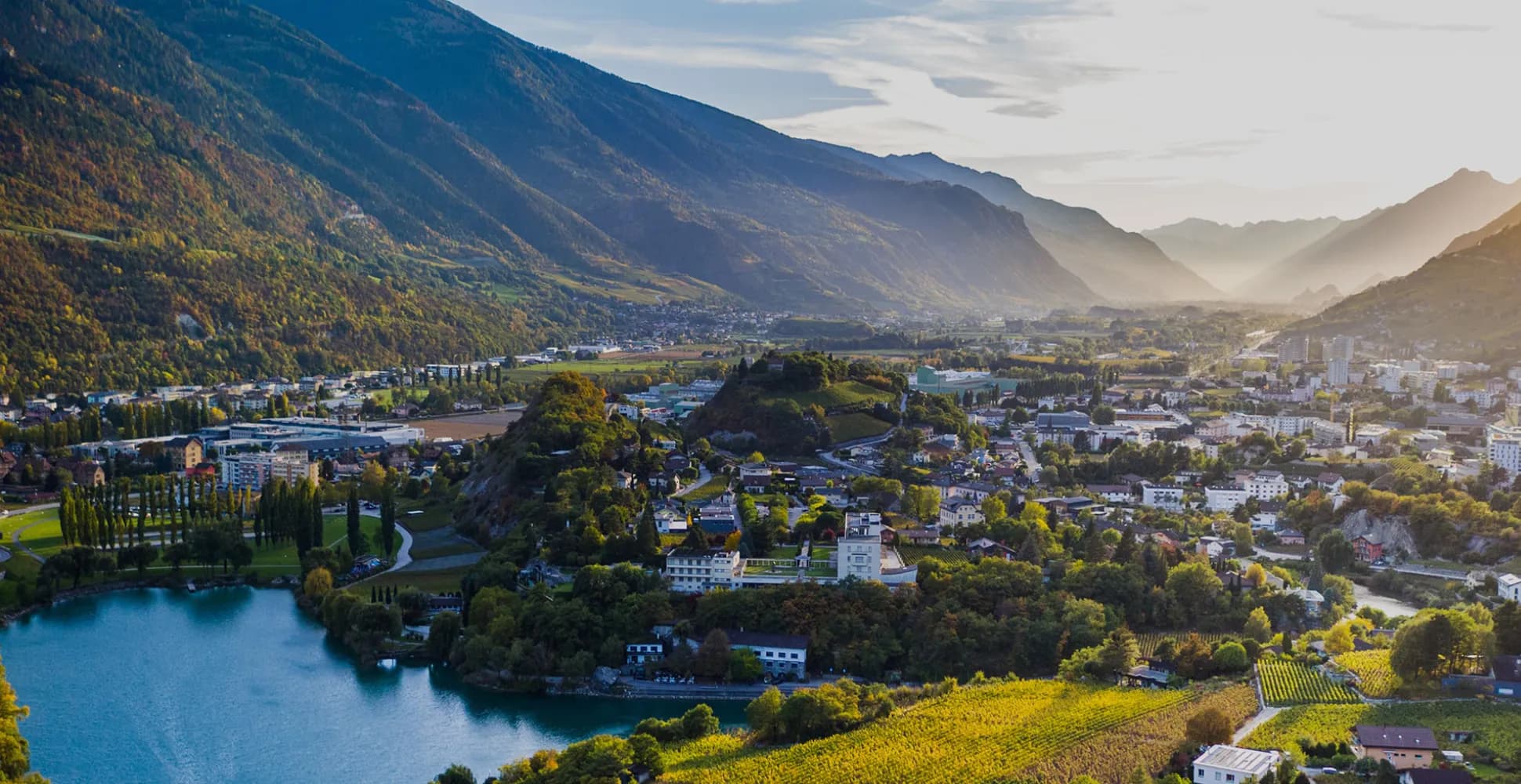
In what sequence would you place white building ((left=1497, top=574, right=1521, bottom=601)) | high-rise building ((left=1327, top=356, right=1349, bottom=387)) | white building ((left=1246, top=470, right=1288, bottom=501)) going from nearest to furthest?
white building ((left=1497, top=574, right=1521, bottom=601))
white building ((left=1246, top=470, right=1288, bottom=501))
high-rise building ((left=1327, top=356, right=1349, bottom=387))

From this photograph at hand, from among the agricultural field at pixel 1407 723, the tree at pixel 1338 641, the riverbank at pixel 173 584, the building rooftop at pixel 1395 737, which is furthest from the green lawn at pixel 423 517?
the building rooftop at pixel 1395 737

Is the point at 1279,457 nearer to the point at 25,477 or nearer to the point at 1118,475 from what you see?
the point at 1118,475

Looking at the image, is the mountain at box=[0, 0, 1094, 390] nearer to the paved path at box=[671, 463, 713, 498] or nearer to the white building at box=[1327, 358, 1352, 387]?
the paved path at box=[671, 463, 713, 498]

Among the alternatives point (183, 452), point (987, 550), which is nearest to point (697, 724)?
point (987, 550)

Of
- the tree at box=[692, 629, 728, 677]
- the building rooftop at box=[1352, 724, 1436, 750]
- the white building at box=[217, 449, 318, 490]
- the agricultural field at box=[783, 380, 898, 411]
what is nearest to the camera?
the building rooftop at box=[1352, 724, 1436, 750]

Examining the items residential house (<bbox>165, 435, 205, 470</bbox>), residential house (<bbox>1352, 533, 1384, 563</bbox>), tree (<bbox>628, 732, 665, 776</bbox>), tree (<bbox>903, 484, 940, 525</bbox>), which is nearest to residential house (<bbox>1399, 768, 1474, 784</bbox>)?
tree (<bbox>628, 732, 665, 776</bbox>)

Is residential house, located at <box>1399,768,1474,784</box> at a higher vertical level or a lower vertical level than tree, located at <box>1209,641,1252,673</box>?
higher
